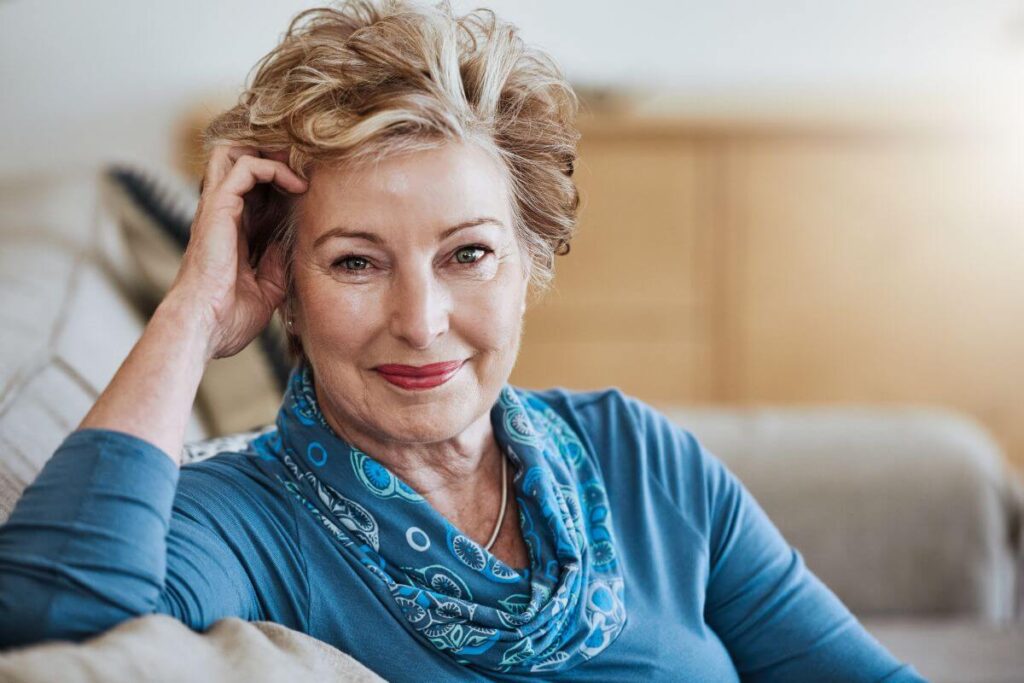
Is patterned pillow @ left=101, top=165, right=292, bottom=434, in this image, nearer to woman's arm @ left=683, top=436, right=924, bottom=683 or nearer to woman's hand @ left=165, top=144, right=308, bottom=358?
woman's hand @ left=165, top=144, right=308, bottom=358

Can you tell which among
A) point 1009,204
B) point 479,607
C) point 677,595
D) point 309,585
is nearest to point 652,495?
point 677,595

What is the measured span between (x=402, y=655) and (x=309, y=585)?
11 centimetres

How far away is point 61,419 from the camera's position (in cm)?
132

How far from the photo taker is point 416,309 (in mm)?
1083

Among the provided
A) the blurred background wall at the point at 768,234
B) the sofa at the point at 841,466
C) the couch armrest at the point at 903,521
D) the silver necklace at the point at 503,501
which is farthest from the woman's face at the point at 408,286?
the blurred background wall at the point at 768,234

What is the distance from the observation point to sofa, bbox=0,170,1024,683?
1.68m

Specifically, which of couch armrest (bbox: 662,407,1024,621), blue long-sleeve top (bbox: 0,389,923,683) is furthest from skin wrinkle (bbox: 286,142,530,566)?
couch armrest (bbox: 662,407,1024,621)

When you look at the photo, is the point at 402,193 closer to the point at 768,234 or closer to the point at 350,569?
the point at 350,569

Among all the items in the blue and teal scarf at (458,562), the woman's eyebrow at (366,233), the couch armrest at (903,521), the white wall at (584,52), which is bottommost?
the couch armrest at (903,521)

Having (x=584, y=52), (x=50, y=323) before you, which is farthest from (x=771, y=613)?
(x=584, y=52)

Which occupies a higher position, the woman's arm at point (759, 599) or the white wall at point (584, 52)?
the white wall at point (584, 52)

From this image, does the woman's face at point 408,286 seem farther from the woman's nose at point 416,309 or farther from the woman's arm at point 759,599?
the woman's arm at point 759,599

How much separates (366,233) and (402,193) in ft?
0.17

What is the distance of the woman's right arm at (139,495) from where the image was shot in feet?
2.92
